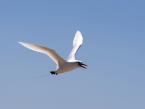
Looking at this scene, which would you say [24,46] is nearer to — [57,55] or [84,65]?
[57,55]

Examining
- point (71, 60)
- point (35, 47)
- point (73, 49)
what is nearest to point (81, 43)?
point (73, 49)

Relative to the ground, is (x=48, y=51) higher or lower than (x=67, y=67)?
higher

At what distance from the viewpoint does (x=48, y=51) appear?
31719 mm

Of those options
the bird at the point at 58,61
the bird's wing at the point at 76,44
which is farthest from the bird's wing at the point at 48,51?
the bird's wing at the point at 76,44

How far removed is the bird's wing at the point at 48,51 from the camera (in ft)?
99.9

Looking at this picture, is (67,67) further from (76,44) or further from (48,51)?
(76,44)

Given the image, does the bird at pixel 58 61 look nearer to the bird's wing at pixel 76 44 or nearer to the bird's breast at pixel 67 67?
the bird's breast at pixel 67 67

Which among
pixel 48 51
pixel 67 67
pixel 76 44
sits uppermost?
pixel 76 44

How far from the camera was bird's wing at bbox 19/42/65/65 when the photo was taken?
99.9 feet

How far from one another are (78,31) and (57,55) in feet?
25.3

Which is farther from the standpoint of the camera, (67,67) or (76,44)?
(76,44)

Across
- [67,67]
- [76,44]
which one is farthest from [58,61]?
[76,44]

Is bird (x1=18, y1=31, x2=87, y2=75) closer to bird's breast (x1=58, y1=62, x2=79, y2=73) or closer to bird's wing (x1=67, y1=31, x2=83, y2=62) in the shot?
bird's breast (x1=58, y1=62, x2=79, y2=73)

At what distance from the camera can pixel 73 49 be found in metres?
37.4
